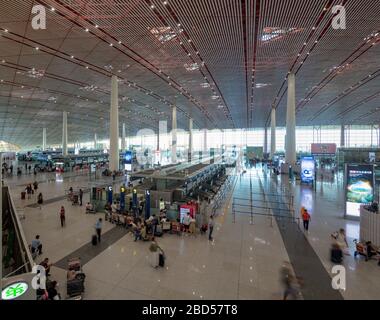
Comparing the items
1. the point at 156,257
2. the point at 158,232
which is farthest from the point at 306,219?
the point at 156,257

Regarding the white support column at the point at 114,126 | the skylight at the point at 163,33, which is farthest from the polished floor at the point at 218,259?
the white support column at the point at 114,126

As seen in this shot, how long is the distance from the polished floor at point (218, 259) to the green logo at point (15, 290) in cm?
158

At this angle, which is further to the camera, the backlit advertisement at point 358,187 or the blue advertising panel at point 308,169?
the blue advertising panel at point 308,169

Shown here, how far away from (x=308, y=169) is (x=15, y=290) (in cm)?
2267

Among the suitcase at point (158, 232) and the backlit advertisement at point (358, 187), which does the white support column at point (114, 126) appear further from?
the backlit advertisement at point (358, 187)

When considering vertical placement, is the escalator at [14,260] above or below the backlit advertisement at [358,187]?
below

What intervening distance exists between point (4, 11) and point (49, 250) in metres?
12.5

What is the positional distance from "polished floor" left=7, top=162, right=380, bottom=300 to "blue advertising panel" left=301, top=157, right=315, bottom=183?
8.83m

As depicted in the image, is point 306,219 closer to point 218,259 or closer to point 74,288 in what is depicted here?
point 218,259

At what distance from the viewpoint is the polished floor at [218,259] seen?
6.15 meters

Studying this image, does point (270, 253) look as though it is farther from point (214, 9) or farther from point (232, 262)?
point (214, 9)

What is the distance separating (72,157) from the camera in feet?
135

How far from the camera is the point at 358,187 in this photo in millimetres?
12328

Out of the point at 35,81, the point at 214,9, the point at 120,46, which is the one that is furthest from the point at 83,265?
the point at 35,81
